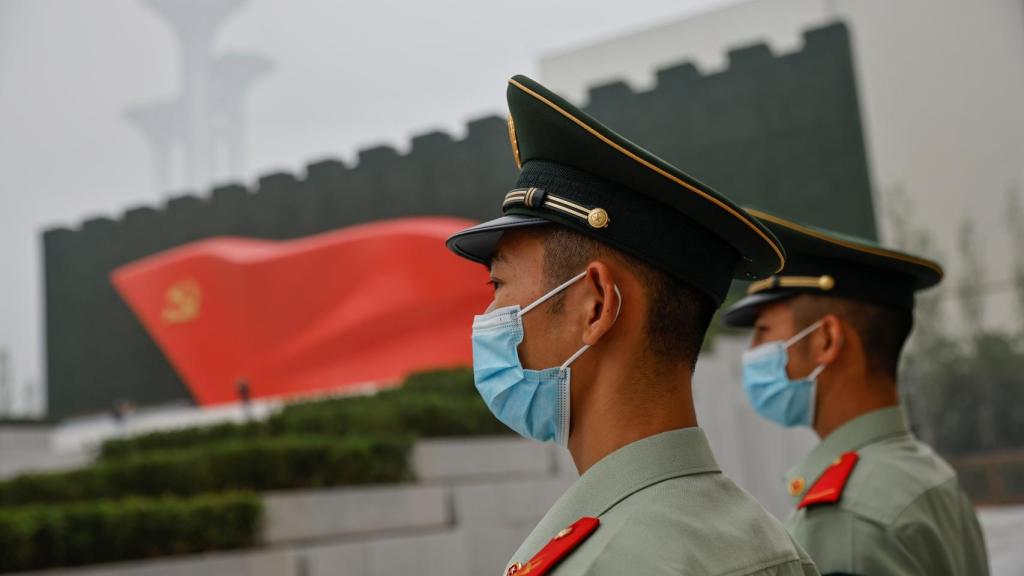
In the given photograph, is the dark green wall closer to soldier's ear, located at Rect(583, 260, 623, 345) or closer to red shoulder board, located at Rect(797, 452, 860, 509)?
red shoulder board, located at Rect(797, 452, 860, 509)

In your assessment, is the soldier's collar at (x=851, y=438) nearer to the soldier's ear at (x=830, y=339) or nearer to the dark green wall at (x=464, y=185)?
the soldier's ear at (x=830, y=339)

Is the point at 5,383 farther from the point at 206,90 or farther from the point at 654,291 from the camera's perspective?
the point at 654,291

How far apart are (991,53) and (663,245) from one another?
11632mm

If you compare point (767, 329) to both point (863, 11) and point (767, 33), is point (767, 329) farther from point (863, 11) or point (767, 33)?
point (767, 33)

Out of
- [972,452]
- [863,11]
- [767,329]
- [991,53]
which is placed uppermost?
[863,11]

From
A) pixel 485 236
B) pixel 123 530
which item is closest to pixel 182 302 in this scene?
pixel 123 530

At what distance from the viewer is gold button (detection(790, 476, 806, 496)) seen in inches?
89.6

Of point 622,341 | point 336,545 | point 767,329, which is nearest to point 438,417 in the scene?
point 336,545

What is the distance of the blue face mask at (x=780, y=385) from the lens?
2.34 m

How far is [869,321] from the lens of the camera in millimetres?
2330

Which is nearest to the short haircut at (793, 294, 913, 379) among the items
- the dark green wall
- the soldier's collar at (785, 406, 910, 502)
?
the soldier's collar at (785, 406, 910, 502)

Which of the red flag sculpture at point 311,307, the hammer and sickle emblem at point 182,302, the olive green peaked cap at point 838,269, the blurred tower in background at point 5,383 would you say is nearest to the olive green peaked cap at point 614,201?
the olive green peaked cap at point 838,269

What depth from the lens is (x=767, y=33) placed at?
45.0 feet

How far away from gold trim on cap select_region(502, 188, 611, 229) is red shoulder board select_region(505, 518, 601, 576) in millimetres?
338
